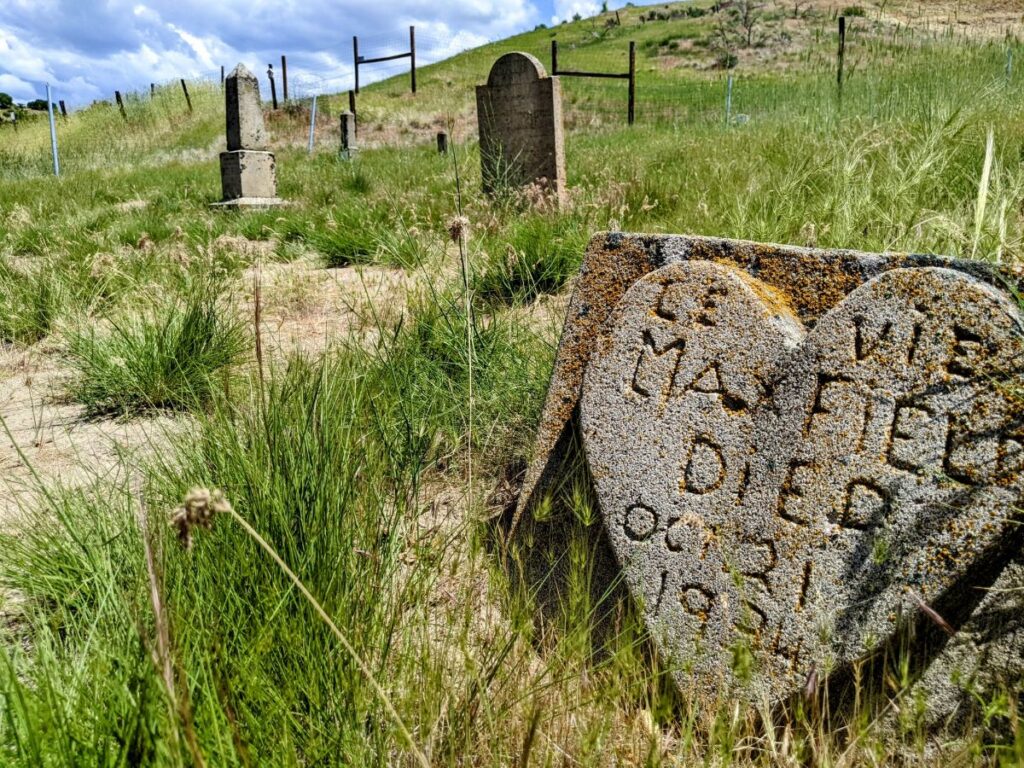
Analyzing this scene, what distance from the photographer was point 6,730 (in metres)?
1.21

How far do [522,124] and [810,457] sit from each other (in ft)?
20.1

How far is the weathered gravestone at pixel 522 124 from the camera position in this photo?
688 centimetres

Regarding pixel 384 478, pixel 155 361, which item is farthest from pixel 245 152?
pixel 384 478

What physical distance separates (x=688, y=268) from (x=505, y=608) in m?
0.87

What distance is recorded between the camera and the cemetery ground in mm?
1261

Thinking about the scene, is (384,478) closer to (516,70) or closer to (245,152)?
(516,70)

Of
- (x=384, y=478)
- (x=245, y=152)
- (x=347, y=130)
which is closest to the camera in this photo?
(x=384, y=478)

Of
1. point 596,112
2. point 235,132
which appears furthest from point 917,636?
point 596,112

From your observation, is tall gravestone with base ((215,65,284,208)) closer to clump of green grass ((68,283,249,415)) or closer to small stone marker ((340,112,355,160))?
small stone marker ((340,112,355,160))

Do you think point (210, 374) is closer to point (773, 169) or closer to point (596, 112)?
point (773, 169)

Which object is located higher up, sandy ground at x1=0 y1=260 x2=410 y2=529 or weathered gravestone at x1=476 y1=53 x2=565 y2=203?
weathered gravestone at x1=476 y1=53 x2=565 y2=203

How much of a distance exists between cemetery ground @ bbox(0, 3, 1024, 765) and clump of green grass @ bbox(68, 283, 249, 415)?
16 mm

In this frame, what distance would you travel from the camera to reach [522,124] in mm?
7129

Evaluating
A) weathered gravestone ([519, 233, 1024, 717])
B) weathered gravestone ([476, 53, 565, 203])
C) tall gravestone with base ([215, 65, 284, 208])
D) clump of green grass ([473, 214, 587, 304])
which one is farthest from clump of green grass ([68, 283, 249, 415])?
tall gravestone with base ([215, 65, 284, 208])
